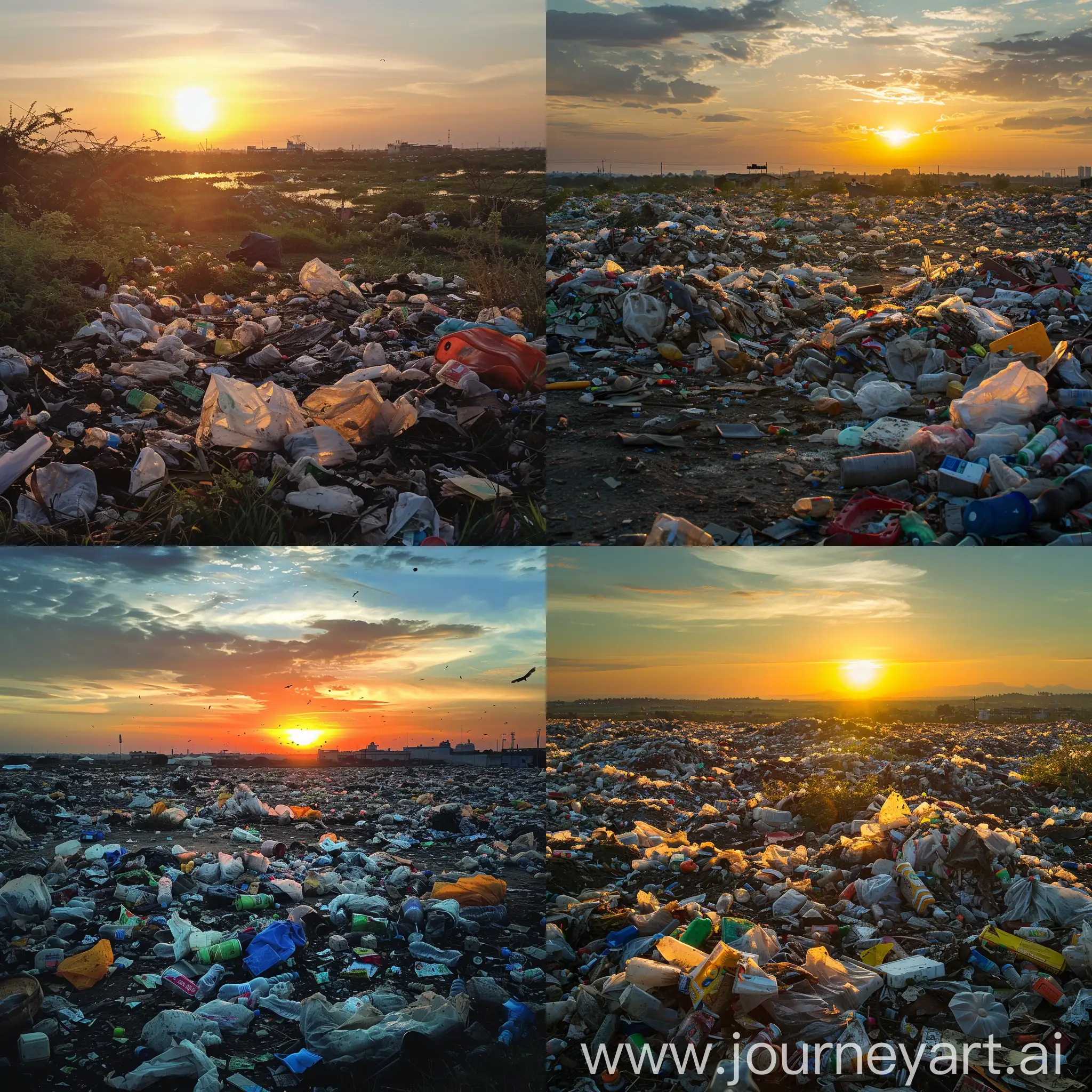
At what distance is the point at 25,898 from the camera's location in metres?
4.00

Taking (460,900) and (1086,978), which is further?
(460,900)

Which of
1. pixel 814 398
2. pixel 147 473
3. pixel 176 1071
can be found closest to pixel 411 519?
pixel 147 473

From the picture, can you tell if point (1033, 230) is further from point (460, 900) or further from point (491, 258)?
point (460, 900)

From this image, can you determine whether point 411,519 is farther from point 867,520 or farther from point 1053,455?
point 1053,455

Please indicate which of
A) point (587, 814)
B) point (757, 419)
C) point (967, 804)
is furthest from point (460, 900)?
point (757, 419)

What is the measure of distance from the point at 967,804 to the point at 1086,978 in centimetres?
174

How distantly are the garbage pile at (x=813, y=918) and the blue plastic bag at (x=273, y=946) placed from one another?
1093 mm

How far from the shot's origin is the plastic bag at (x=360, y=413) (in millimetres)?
4891

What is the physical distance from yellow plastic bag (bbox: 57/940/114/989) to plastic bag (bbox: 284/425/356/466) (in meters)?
2.35

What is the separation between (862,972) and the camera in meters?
3.37

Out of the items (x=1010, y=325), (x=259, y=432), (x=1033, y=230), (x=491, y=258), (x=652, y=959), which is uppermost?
(x=1033, y=230)

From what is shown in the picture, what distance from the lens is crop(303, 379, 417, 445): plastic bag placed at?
4.89 metres

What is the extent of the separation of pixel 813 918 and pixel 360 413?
3335 mm

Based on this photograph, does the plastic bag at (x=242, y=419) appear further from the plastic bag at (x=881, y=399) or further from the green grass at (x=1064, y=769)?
the green grass at (x=1064, y=769)
